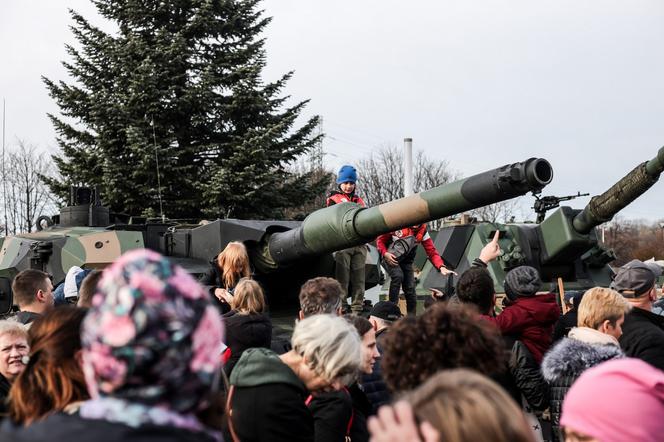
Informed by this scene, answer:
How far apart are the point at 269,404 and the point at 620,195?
8197mm

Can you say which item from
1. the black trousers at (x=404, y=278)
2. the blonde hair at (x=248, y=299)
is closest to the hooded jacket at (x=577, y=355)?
the blonde hair at (x=248, y=299)

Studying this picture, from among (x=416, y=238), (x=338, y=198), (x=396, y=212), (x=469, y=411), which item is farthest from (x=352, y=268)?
(x=469, y=411)

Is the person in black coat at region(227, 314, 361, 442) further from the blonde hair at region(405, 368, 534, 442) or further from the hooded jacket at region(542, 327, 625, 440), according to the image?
the blonde hair at region(405, 368, 534, 442)

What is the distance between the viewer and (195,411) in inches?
69.3

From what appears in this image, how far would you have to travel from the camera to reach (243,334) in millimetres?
4895

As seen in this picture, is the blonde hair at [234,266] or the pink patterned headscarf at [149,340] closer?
the pink patterned headscarf at [149,340]

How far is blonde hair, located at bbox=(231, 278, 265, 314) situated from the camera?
4.95m

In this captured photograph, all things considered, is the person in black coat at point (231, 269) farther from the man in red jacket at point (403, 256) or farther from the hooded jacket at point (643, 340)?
the hooded jacket at point (643, 340)

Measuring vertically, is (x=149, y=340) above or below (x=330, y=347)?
above

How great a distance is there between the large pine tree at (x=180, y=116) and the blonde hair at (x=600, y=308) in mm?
16394

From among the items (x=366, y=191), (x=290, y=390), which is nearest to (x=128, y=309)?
(x=290, y=390)

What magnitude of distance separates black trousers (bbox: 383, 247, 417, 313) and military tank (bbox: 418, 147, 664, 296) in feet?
9.18

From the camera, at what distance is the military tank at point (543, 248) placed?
1154 cm

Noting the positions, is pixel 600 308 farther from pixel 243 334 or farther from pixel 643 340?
pixel 243 334
